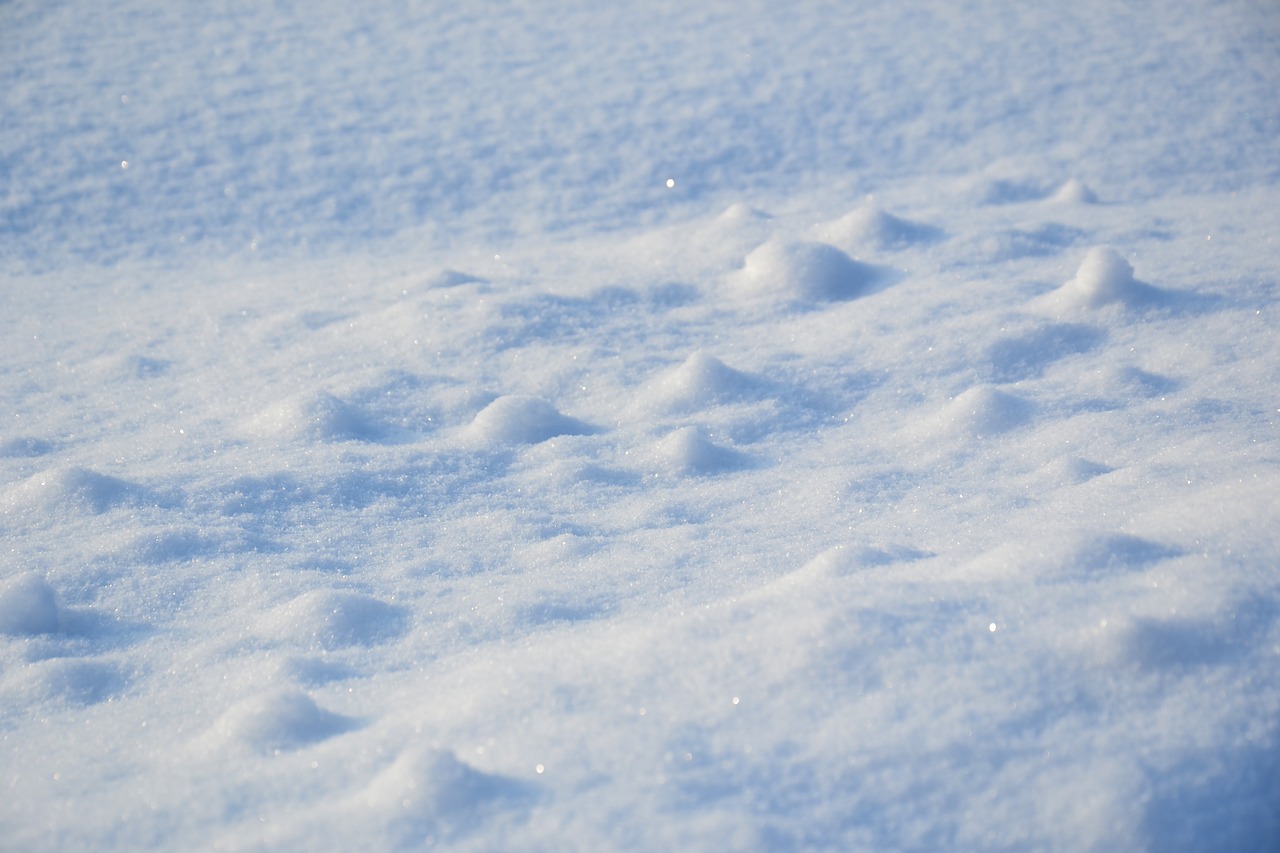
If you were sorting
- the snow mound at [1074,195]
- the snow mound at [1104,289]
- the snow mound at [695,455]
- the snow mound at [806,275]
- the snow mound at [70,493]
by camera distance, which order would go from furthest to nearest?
1. the snow mound at [1074,195]
2. the snow mound at [806,275]
3. the snow mound at [1104,289]
4. the snow mound at [695,455]
5. the snow mound at [70,493]

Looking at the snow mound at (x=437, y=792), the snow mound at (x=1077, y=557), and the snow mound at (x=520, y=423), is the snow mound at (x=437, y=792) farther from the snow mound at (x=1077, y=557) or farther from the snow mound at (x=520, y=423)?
the snow mound at (x=520, y=423)

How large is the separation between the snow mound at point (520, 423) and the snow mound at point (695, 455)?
0.27 m

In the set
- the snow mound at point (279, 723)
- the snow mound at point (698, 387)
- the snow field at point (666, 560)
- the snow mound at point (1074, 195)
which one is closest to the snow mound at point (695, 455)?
the snow field at point (666, 560)

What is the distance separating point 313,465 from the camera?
235cm

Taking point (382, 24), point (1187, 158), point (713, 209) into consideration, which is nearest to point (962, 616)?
point (713, 209)

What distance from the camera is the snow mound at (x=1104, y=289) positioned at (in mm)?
2844

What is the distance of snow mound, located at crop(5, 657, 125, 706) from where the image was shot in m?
1.67

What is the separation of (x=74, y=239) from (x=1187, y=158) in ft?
13.8

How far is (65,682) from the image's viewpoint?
1.70 metres

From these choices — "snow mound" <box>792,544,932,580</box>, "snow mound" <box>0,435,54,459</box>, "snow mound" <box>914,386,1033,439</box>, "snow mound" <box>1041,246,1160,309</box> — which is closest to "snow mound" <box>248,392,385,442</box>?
"snow mound" <box>0,435,54,459</box>

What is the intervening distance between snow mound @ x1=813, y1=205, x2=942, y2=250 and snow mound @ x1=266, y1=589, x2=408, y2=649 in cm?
217

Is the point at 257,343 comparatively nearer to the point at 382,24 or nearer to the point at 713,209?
the point at 713,209

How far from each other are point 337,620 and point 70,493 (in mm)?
821

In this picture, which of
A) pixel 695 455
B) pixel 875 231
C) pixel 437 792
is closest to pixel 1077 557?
pixel 695 455
